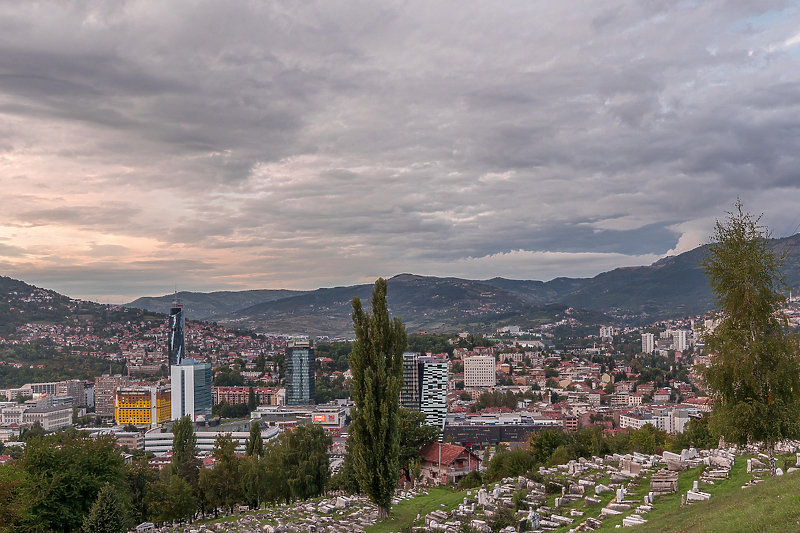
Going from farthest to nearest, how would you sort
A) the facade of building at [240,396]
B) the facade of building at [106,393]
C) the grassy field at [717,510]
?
the facade of building at [240,396], the facade of building at [106,393], the grassy field at [717,510]

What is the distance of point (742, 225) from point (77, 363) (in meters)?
142

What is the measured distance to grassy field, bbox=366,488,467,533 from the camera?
14.2m

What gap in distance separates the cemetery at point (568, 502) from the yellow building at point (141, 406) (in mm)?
87129

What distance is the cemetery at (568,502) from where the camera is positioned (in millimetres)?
11188

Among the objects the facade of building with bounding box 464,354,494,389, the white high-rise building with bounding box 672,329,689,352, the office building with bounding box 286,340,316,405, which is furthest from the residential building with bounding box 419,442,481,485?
the white high-rise building with bounding box 672,329,689,352

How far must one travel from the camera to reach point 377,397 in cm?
1526

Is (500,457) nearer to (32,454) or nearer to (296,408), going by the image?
(32,454)

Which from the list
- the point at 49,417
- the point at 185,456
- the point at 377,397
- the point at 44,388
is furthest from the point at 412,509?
the point at 44,388

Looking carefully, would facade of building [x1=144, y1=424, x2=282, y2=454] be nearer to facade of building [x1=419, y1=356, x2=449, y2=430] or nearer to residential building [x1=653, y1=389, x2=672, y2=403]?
facade of building [x1=419, y1=356, x2=449, y2=430]

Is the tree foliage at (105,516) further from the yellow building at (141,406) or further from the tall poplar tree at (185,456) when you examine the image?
the yellow building at (141,406)

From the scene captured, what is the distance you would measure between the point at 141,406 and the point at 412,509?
92156 mm

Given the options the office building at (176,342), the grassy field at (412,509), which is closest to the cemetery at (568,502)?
the grassy field at (412,509)

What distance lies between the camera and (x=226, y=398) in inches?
4190

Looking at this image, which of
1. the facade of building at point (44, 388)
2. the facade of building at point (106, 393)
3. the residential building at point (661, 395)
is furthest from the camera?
the facade of building at point (44, 388)
